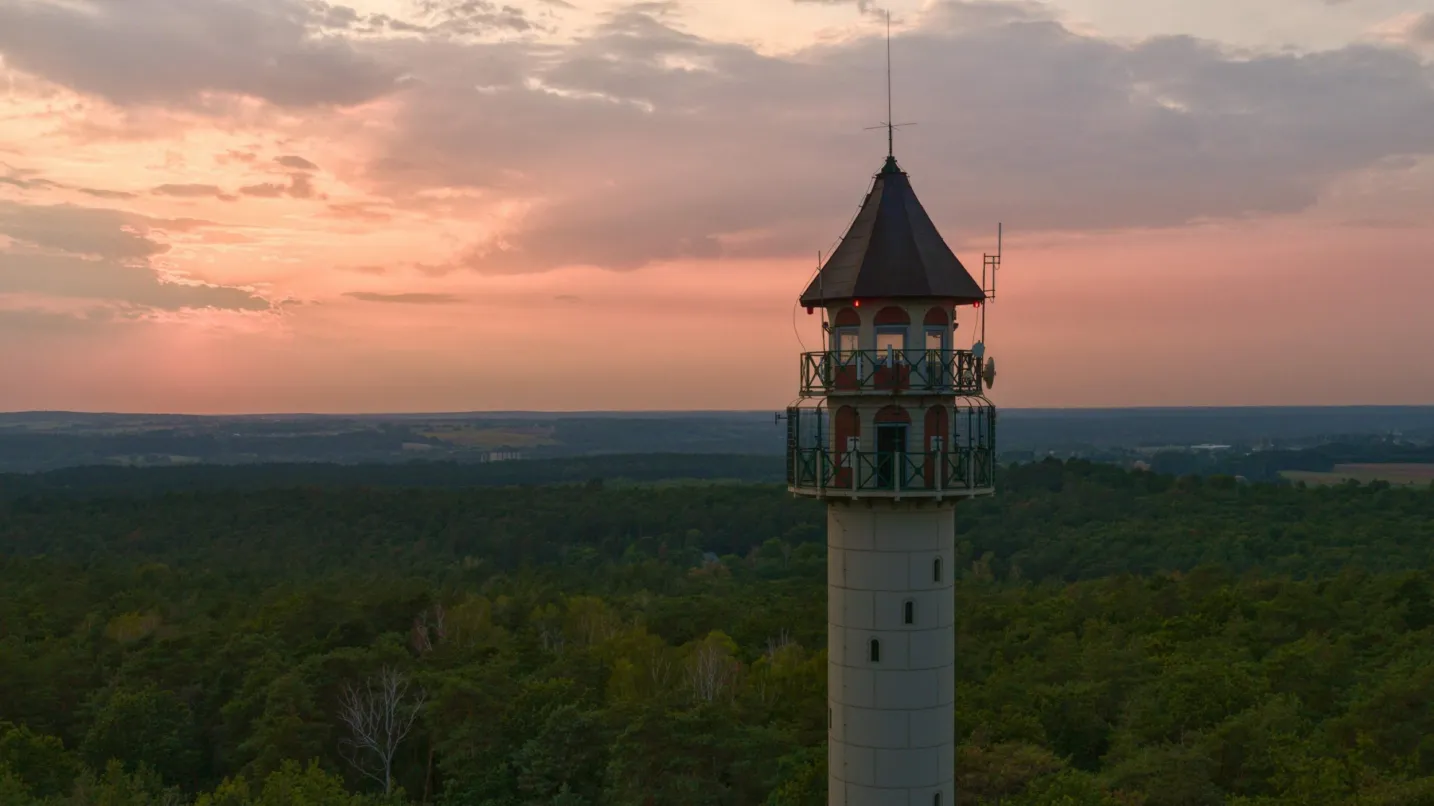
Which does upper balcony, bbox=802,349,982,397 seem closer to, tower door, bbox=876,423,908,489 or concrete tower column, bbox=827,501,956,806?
tower door, bbox=876,423,908,489

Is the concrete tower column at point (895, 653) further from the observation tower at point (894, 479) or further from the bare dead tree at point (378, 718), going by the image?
the bare dead tree at point (378, 718)

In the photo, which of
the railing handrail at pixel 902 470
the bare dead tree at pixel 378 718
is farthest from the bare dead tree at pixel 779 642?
the railing handrail at pixel 902 470

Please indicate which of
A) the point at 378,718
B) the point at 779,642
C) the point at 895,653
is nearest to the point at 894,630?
→ the point at 895,653

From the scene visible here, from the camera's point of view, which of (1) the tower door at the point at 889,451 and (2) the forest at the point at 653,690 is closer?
(1) the tower door at the point at 889,451

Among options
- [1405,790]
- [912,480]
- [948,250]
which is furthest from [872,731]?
[1405,790]

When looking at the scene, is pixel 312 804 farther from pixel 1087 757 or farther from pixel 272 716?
pixel 1087 757

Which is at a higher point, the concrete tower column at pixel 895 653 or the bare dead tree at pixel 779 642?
the concrete tower column at pixel 895 653
